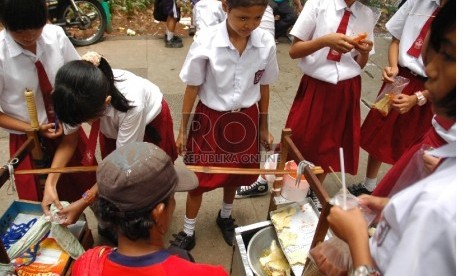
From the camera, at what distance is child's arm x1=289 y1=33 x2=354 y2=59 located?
6.89 ft

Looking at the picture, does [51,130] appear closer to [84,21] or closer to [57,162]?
[57,162]

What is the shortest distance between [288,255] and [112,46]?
471 cm

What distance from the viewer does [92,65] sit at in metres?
1.70

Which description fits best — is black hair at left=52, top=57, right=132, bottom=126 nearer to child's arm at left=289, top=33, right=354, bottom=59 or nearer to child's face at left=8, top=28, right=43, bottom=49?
child's face at left=8, top=28, right=43, bottom=49

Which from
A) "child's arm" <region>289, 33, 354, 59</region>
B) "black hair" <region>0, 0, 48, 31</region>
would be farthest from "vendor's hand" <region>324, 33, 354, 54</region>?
"black hair" <region>0, 0, 48, 31</region>

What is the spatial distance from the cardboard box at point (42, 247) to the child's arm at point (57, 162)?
0.43 ft

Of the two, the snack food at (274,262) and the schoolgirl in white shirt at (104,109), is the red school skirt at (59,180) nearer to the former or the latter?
the schoolgirl in white shirt at (104,109)

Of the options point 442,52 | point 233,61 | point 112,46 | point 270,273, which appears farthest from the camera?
point 112,46

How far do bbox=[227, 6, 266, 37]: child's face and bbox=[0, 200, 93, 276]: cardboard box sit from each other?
143 cm

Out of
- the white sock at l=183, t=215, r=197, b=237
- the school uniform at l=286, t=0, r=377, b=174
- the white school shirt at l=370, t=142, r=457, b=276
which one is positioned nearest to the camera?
the white school shirt at l=370, t=142, r=457, b=276

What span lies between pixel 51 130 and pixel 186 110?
0.76 meters

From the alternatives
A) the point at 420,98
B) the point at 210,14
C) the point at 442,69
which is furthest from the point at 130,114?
the point at 420,98

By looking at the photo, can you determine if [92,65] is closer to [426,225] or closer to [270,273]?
[270,273]
